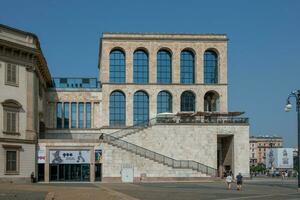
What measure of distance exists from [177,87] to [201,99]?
378cm

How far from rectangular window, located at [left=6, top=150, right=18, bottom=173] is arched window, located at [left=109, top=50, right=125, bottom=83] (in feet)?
85.9

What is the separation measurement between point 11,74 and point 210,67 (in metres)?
33.8

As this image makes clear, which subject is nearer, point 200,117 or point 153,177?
point 153,177

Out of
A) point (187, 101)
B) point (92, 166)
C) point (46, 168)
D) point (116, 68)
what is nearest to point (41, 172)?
point (46, 168)

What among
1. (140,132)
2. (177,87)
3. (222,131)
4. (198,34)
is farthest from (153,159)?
(198,34)

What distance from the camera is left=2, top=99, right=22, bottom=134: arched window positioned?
198 feet

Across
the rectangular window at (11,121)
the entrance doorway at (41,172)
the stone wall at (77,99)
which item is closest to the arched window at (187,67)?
the stone wall at (77,99)

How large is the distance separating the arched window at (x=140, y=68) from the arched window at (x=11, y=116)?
85.0ft

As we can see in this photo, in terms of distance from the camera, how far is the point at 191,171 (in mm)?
69312

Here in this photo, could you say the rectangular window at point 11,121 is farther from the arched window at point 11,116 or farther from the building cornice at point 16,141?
the building cornice at point 16,141

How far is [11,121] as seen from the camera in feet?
200

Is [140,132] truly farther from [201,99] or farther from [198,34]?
[198,34]

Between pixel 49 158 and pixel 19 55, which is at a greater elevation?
pixel 19 55

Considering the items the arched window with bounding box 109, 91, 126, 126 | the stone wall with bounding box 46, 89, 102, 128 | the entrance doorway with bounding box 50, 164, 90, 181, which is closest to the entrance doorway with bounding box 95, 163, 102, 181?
the entrance doorway with bounding box 50, 164, 90, 181
